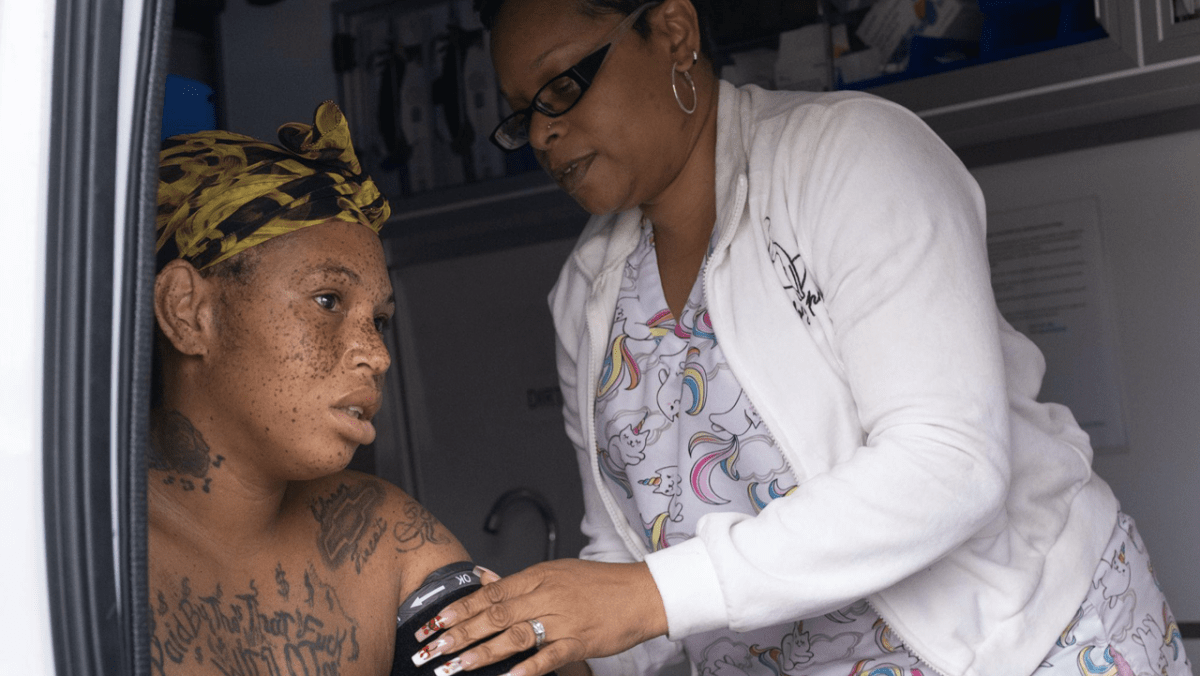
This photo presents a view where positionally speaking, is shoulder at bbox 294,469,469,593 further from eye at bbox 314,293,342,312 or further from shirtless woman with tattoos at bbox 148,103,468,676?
eye at bbox 314,293,342,312

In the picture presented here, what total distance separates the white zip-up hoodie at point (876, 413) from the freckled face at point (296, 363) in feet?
1.29

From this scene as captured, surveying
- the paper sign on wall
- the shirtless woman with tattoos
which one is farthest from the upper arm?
the paper sign on wall

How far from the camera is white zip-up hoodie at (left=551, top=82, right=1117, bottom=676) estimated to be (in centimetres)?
133

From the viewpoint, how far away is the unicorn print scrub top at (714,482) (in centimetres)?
160

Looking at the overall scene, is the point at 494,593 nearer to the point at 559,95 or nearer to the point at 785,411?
the point at 785,411

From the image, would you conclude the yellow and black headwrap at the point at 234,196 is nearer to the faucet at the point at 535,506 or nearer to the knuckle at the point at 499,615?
the knuckle at the point at 499,615

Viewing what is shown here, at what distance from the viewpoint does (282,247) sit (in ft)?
4.35

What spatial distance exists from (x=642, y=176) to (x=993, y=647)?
0.82 metres

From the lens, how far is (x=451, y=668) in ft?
4.20

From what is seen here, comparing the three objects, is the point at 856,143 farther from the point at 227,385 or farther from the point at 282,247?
the point at 227,385

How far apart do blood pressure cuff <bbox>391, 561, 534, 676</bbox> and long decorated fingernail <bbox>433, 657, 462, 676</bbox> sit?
0.12 feet

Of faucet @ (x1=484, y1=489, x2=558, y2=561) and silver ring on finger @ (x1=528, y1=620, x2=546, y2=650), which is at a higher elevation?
silver ring on finger @ (x1=528, y1=620, x2=546, y2=650)

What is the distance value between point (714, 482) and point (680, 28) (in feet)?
2.23

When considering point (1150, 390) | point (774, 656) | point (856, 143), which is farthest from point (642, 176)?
point (1150, 390)
